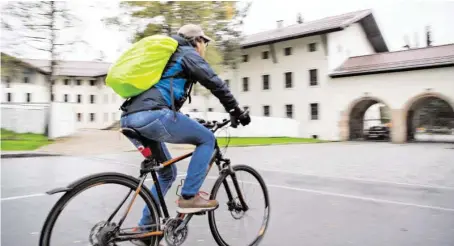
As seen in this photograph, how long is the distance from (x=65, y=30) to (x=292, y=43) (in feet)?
70.8

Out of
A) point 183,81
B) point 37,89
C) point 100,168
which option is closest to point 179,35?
point 183,81

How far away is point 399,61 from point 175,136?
3115cm

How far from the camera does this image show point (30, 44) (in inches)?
852

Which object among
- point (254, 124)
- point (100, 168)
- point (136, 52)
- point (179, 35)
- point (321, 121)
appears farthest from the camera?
point (321, 121)

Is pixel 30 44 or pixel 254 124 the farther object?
pixel 254 124

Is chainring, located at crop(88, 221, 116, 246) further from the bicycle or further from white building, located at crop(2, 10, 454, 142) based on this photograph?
white building, located at crop(2, 10, 454, 142)

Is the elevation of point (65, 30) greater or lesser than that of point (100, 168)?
greater

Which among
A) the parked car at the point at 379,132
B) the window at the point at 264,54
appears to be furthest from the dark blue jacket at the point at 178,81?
the window at the point at 264,54

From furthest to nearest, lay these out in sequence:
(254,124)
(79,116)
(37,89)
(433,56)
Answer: (79,116) → (37,89) → (254,124) → (433,56)

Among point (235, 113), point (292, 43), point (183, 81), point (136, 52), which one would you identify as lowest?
point (235, 113)

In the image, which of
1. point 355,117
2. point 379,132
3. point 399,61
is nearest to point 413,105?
point 399,61

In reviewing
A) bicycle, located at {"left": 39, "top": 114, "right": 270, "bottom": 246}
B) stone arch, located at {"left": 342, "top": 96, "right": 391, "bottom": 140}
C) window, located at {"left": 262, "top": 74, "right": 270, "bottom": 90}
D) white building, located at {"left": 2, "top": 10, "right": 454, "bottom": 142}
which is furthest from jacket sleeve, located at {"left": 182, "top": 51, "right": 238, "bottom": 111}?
window, located at {"left": 262, "top": 74, "right": 270, "bottom": 90}

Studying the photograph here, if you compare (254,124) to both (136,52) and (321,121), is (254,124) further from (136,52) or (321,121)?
(136,52)

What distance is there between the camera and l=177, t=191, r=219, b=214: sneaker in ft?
10.5
